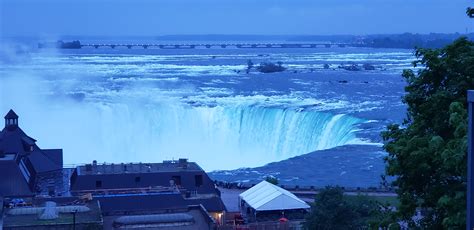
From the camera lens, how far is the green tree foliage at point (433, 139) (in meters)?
6.45

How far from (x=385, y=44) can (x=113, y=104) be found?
5523 inches

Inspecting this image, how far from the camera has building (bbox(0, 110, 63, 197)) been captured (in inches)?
855

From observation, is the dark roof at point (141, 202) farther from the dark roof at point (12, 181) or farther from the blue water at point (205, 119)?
the blue water at point (205, 119)

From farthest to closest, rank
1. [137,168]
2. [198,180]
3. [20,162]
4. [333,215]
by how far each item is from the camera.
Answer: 1. [137,168]
2. [20,162]
3. [198,180]
4. [333,215]

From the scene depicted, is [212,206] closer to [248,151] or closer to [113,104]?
[248,151]

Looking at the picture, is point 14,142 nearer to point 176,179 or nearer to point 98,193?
point 98,193

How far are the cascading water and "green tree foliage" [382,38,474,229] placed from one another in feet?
92.4

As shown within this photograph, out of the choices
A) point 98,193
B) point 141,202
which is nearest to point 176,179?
point 98,193

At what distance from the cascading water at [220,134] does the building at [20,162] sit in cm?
1053

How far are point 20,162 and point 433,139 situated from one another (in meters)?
18.9

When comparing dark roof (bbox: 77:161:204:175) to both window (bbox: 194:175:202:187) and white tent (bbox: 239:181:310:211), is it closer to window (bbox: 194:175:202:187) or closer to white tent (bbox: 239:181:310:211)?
window (bbox: 194:175:202:187)

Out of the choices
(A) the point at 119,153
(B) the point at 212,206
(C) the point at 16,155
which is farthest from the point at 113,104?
(B) the point at 212,206

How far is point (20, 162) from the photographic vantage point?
23.6 metres

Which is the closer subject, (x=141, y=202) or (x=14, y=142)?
(x=141, y=202)
